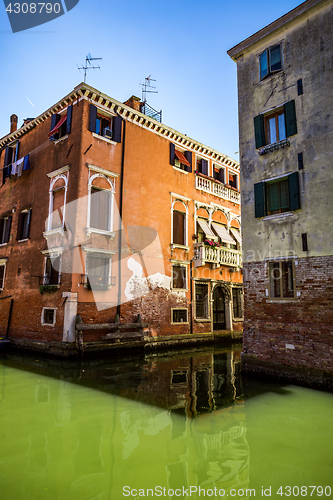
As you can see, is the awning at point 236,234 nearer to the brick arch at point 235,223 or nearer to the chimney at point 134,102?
the brick arch at point 235,223

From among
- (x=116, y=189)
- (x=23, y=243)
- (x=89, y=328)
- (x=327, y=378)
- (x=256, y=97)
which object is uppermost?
(x=256, y=97)

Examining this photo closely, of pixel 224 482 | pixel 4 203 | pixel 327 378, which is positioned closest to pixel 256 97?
pixel 327 378

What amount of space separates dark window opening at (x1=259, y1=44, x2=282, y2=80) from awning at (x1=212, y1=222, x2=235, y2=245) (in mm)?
9621

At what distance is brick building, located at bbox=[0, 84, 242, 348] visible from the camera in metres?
13.0

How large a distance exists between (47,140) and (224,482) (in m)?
15.5

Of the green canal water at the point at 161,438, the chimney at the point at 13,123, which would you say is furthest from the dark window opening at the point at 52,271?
the chimney at the point at 13,123

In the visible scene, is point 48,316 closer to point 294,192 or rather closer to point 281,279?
point 281,279

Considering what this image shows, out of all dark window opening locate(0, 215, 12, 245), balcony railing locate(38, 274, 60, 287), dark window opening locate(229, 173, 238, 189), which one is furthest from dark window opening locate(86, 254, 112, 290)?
dark window opening locate(229, 173, 238, 189)

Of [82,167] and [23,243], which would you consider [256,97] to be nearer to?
[82,167]

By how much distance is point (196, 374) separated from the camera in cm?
972

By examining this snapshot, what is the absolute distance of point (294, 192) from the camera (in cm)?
888

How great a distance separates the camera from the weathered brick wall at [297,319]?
7922 mm

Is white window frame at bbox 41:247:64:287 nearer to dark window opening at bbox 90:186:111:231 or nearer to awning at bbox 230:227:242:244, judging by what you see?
dark window opening at bbox 90:186:111:231

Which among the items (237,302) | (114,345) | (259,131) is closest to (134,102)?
(259,131)
